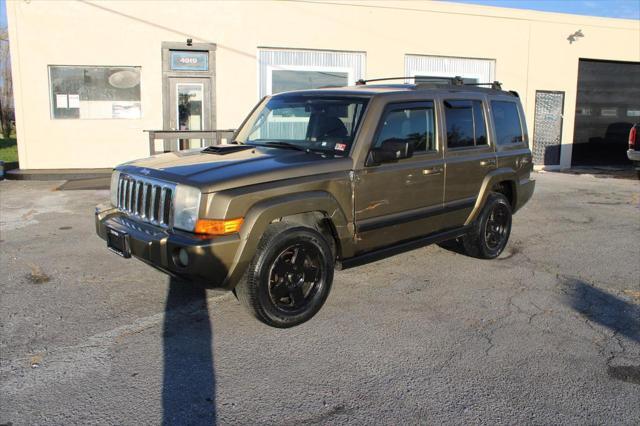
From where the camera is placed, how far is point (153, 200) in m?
4.23

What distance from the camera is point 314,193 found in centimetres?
434

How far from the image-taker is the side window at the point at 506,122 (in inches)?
251

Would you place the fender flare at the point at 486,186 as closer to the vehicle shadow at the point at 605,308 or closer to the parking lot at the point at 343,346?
the parking lot at the point at 343,346

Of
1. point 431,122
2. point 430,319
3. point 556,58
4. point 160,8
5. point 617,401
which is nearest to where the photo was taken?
point 617,401

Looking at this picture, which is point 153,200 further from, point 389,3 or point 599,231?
point 389,3

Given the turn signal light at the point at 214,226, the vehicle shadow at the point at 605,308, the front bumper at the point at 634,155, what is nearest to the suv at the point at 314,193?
the turn signal light at the point at 214,226

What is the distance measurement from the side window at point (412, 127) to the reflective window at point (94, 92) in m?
9.53

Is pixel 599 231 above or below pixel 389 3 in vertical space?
below

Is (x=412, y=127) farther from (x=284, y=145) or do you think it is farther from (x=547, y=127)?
(x=547, y=127)

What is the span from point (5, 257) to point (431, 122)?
4934mm

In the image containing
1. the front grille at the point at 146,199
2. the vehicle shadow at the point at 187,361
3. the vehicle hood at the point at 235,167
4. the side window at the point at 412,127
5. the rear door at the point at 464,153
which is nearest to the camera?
the vehicle shadow at the point at 187,361

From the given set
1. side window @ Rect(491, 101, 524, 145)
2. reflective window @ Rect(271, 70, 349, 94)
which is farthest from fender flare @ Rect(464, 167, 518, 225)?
reflective window @ Rect(271, 70, 349, 94)

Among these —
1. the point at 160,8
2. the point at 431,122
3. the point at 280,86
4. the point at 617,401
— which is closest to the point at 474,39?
the point at 280,86

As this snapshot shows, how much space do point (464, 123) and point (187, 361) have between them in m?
3.77
